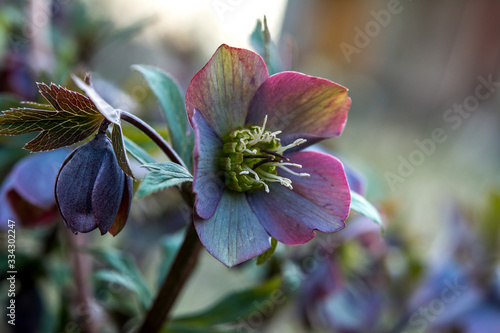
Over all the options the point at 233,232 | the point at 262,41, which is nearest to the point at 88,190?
the point at 233,232

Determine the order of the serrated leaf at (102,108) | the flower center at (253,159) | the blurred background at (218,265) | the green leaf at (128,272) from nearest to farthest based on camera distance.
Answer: the serrated leaf at (102,108) < the flower center at (253,159) < the green leaf at (128,272) < the blurred background at (218,265)

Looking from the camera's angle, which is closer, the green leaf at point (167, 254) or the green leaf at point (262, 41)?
the green leaf at point (262, 41)

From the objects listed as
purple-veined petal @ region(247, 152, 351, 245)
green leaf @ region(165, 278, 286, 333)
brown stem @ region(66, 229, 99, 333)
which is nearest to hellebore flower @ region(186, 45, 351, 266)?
purple-veined petal @ region(247, 152, 351, 245)

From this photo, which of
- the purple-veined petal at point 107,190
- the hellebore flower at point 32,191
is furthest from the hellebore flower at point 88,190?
the hellebore flower at point 32,191

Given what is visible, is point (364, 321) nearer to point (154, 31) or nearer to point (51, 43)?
point (51, 43)

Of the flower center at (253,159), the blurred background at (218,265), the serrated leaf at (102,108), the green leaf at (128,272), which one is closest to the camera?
the serrated leaf at (102,108)

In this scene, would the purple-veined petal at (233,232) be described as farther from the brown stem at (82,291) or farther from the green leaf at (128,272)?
the brown stem at (82,291)

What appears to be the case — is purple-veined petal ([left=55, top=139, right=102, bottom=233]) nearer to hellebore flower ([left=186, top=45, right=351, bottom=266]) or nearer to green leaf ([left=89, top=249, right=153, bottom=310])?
hellebore flower ([left=186, top=45, right=351, bottom=266])
